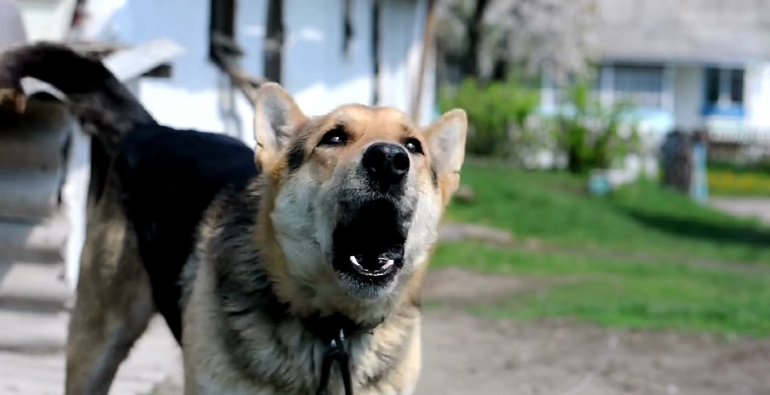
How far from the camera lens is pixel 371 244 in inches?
171

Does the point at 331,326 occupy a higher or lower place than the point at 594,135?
higher

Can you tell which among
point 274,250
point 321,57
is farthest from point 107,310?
point 321,57

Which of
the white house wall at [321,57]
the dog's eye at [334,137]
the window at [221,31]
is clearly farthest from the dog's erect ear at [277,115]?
the white house wall at [321,57]

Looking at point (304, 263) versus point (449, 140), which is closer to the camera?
point (304, 263)

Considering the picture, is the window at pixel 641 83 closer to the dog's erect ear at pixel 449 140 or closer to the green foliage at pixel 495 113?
the green foliage at pixel 495 113

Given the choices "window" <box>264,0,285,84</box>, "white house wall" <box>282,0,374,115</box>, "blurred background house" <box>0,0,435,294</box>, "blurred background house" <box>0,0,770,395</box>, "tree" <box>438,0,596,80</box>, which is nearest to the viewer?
"blurred background house" <box>0,0,770,395</box>

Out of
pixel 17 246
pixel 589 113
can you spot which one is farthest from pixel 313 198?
pixel 589 113

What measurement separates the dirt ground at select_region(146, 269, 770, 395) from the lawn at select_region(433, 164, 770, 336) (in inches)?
24.0

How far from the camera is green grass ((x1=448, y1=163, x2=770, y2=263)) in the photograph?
19859 mm

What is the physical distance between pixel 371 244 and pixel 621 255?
14.7 m

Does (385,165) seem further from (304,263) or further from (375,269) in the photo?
(304,263)

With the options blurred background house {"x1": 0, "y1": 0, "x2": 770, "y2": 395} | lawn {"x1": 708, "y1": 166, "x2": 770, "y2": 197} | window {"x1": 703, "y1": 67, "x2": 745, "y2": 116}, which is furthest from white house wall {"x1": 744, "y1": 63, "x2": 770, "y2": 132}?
blurred background house {"x1": 0, "y1": 0, "x2": 770, "y2": 395}

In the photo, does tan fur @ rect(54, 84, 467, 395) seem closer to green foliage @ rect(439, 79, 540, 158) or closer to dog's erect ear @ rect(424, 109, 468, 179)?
dog's erect ear @ rect(424, 109, 468, 179)

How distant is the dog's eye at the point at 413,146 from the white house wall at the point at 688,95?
51899 millimetres
